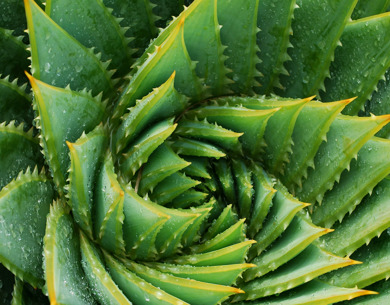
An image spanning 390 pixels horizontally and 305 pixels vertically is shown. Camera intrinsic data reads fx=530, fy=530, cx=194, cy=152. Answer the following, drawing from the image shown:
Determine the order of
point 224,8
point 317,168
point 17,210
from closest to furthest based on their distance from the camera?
point 17,210 → point 224,8 → point 317,168

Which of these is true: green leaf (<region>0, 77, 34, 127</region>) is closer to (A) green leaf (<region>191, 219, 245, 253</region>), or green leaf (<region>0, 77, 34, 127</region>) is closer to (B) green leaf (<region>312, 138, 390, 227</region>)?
(A) green leaf (<region>191, 219, 245, 253</region>)

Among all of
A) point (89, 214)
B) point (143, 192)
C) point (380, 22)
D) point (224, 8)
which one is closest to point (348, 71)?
point (380, 22)

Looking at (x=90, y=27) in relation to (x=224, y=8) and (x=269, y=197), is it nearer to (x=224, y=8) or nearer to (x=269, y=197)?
(x=224, y=8)

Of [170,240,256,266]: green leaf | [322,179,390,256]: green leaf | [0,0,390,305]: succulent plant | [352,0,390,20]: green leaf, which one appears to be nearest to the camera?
[0,0,390,305]: succulent plant

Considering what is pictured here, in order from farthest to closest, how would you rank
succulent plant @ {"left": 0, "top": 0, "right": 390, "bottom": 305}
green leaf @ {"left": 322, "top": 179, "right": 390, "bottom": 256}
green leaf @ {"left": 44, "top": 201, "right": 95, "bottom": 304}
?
green leaf @ {"left": 322, "top": 179, "right": 390, "bottom": 256}
succulent plant @ {"left": 0, "top": 0, "right": 390, "bottom": 305}
green leaf @ {"left": 44, "top": 201, "right": 95, "bottom": 304}

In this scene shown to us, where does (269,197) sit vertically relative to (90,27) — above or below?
below

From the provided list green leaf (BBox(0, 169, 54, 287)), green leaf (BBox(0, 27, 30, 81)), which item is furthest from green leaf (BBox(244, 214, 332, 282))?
green leaf (BBox(0, 27, 30, 81))

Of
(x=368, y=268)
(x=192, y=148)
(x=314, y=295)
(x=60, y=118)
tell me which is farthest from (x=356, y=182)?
(x=60, y=118)

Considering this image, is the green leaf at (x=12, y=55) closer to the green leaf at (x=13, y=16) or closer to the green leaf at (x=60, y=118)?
Result: the green leaf at (x=13, y=16)
